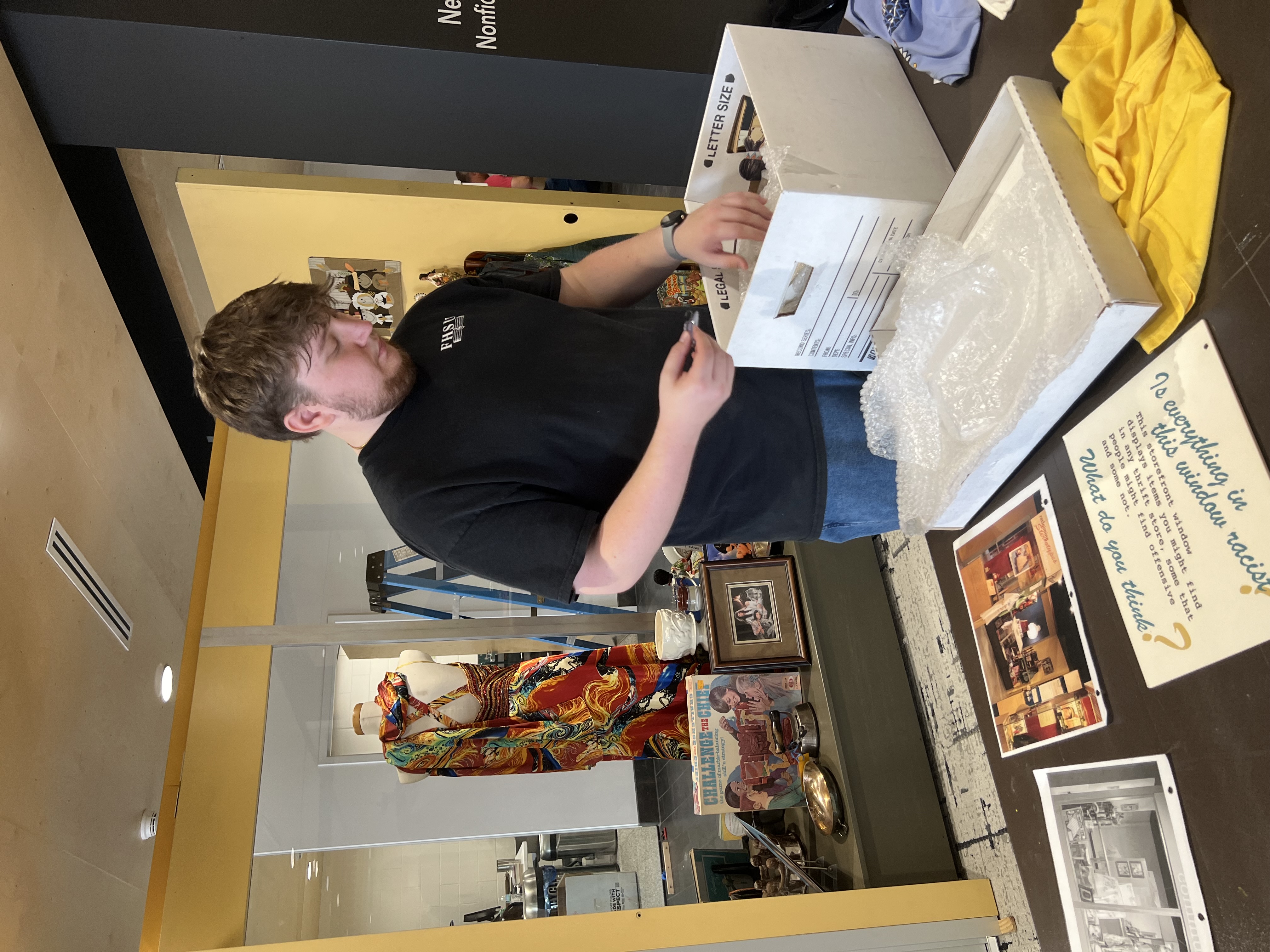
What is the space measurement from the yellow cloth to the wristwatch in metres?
0.58

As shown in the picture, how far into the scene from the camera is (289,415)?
116cm

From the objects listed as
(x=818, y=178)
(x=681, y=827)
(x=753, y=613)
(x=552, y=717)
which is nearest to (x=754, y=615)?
(x=753, y=613)

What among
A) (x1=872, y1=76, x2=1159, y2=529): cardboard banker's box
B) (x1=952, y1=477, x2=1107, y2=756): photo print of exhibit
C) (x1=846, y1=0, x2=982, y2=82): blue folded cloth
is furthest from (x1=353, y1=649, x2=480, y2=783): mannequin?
(x1=846, y1=0, x2=982, y2=82): blue folded cloth

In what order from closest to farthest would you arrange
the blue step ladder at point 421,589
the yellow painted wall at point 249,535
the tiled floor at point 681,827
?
the tiled floor at point 681,827
the yellow painted wall at point 249,535
the blue step ladder at point 421,589

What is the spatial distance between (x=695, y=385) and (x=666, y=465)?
0.11m

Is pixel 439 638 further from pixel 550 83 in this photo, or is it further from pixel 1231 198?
pixel 1231 198

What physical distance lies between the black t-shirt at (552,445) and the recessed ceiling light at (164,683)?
1.83 meters

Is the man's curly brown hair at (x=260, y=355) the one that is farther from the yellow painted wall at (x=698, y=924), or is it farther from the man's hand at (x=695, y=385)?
the yellow painted wall at (x=698, y=924)

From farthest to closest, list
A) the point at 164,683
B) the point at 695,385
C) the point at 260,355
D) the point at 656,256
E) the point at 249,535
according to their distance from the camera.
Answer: the point at 164,683, the point at 249,535, the point at 656,256, the point at 260,355, the point at 695,385

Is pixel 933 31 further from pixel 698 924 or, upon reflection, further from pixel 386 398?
pixel 698 924

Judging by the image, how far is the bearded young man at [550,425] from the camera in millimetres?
1085

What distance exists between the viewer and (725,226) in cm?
116

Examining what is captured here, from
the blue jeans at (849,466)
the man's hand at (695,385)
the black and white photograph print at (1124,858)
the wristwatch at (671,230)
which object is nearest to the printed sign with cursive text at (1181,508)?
the black and white photograph print at (1124,858)

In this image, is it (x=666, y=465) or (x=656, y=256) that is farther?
(x=656, y=256)
